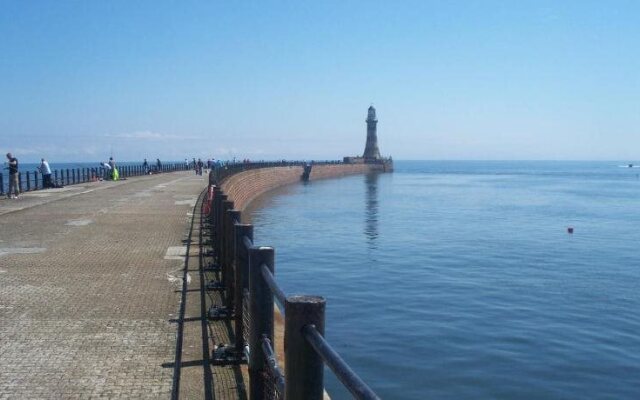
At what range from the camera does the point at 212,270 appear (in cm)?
1041

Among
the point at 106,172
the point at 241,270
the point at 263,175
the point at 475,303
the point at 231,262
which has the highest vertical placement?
the point at 106,172

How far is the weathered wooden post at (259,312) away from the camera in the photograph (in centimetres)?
504

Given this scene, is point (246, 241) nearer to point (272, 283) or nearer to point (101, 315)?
point (272, 283)

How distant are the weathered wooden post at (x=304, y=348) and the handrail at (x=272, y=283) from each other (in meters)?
0.52

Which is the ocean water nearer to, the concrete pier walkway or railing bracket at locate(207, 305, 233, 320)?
railing bracket at locate(207, 305, 233, 320)

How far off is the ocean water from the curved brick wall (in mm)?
4497

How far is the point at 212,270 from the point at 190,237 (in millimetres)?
4078

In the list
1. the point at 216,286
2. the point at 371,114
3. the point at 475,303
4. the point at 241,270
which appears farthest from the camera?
the point at 371,114

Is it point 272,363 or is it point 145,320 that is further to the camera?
point 145,320

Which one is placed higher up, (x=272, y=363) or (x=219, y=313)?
(x=272, y=363)

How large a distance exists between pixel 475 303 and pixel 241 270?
11.3 meters

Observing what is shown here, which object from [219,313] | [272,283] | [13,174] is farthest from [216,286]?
[13,174]

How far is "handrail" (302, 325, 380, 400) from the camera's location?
226 centimetres

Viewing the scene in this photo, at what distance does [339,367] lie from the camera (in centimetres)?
251
